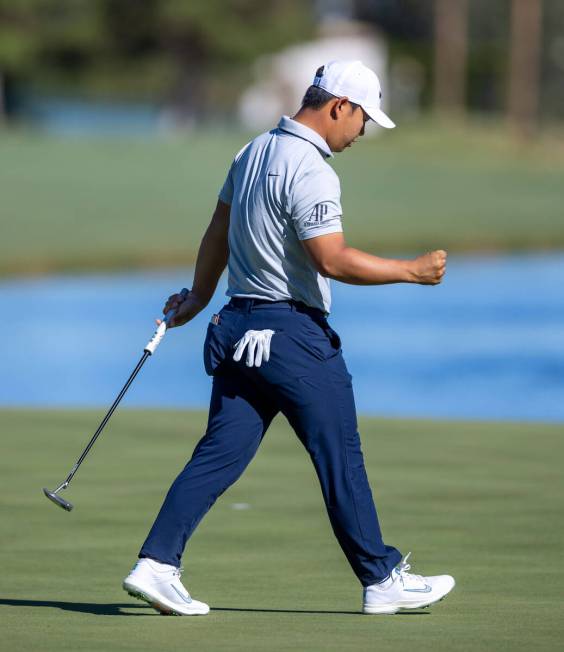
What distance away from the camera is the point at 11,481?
9.43 m

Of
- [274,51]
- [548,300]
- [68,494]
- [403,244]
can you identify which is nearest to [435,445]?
[68,494]

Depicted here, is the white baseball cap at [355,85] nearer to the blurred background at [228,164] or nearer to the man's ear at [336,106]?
the man's ear at [336,106]

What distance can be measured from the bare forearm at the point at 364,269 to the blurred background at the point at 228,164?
26.7 ft

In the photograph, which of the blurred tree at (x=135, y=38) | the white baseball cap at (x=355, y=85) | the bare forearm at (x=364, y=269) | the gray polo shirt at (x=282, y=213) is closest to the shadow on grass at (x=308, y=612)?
the gray polo shirt at (x=282, y=213)

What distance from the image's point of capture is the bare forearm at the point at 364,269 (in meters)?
5.73

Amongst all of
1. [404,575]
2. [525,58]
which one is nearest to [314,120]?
[404,575]

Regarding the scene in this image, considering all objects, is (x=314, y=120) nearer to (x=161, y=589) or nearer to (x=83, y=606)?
(x=161, y=589)

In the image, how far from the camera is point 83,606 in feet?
20.7

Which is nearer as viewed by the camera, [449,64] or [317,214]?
[317,214]

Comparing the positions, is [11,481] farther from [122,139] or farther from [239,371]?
[122,139]

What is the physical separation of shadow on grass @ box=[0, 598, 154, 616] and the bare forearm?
1.43m

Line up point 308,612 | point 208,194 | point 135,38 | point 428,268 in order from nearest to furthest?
point 428,268 → point 308,612 → point 208,194 → point 135,38

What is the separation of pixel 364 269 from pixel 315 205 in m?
0.27

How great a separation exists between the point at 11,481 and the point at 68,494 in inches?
20.8
